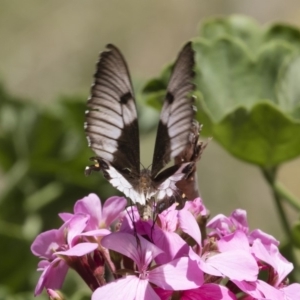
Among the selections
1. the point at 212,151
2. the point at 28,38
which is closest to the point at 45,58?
the point at 28,38

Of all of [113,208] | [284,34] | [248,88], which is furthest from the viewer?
[284,34]

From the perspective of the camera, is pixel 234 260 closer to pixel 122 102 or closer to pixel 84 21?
pixel 122 102

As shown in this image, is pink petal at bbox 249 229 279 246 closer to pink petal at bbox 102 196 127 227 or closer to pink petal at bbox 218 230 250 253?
pink petal at bbox 218 230 250 253

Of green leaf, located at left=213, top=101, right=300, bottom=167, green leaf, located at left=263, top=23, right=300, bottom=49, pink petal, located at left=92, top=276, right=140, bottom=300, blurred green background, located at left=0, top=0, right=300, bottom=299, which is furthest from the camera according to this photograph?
blurred green background, located at left=0, top=0, right=300, bottom=299

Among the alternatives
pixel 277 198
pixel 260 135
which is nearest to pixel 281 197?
pixel 277 198

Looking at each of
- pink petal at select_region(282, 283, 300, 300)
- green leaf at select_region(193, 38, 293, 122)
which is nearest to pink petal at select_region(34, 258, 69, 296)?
pink petal at select_region(282, 283, 300, 300)

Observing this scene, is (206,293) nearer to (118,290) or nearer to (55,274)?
(118,290)
